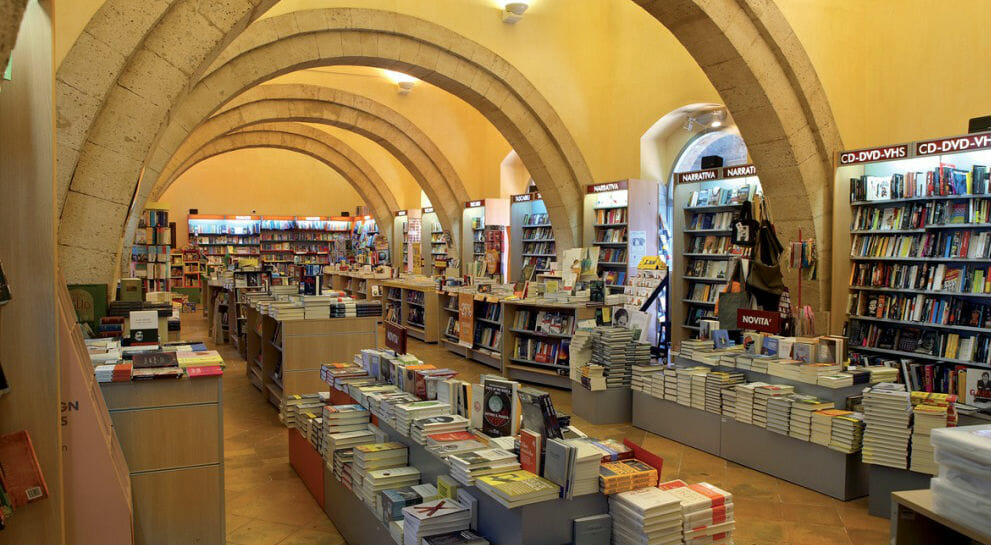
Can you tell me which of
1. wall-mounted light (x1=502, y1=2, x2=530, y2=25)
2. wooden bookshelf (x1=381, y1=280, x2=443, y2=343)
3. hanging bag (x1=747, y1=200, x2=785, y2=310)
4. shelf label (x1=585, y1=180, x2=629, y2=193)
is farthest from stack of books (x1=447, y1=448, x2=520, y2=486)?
wall-mounted light (x1=502, y1=2, x2=530, y2=25)

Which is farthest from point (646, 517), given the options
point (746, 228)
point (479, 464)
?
point (746, 228)

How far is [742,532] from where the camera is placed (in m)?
4.12

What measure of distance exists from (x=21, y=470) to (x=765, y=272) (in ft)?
22.0

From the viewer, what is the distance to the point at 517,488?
105 inches

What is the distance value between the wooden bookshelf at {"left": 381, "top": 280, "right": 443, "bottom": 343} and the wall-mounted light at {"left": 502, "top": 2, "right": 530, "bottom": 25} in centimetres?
472

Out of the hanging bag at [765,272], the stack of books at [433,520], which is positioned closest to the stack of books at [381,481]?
the stack of books at [433,520]

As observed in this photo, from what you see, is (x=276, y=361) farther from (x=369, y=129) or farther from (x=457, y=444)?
(x=369, y=129)

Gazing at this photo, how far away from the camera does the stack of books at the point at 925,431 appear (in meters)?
4.16

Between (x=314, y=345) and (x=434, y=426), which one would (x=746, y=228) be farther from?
(x=434, y=426)

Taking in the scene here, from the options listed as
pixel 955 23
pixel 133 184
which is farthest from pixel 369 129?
pixel 955 23

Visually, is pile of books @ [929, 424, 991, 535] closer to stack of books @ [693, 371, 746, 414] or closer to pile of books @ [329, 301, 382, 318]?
stack of books @ [693, 371, 746, 414]

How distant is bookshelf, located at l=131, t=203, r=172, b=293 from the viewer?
600 inches

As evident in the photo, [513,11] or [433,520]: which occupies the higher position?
[513,11]

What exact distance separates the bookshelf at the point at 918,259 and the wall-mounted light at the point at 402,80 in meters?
9.12
